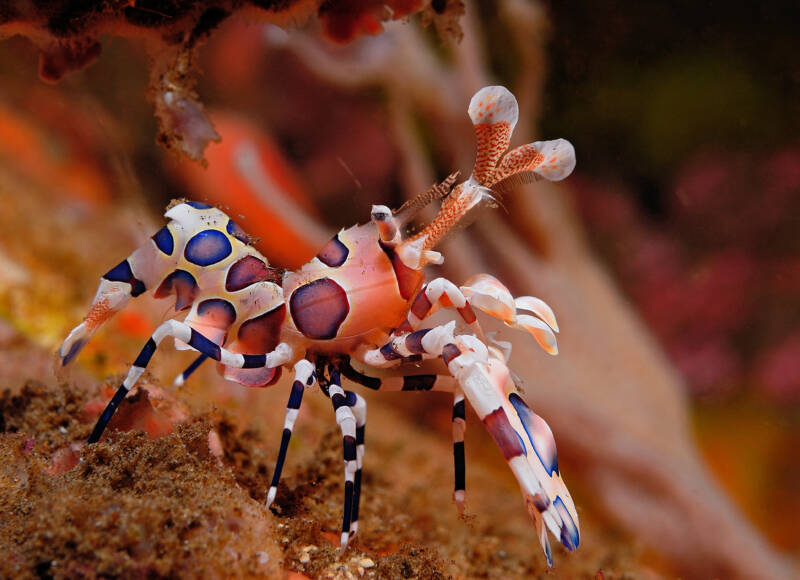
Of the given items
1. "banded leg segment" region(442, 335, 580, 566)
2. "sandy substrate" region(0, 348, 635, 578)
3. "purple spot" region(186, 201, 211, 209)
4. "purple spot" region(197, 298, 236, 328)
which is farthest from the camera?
A: "purple spot" region(186, 201, 211, 209)

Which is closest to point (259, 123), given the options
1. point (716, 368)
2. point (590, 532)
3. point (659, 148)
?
point (659, 148)

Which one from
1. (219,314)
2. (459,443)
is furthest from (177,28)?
(459,443)

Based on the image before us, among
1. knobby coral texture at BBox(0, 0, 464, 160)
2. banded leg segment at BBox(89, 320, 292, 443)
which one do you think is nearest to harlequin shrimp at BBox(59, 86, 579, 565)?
banded leg segment at BBox(89, 320, 292, 443)

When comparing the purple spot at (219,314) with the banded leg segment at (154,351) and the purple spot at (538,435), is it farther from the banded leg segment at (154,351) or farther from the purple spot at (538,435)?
the purple spot at (538,435)

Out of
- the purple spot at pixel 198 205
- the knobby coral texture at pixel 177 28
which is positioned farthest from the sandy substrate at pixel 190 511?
the knobby coral texture at pixel 177 28

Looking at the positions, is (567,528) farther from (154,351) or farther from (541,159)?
(154,351)

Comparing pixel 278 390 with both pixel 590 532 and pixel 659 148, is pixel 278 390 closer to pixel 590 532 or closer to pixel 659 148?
pixel 590 532

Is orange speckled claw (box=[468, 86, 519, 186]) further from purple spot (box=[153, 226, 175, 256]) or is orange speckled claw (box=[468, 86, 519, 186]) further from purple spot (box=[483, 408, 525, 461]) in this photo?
purple spot (box=[153, 226, 175, 256])
